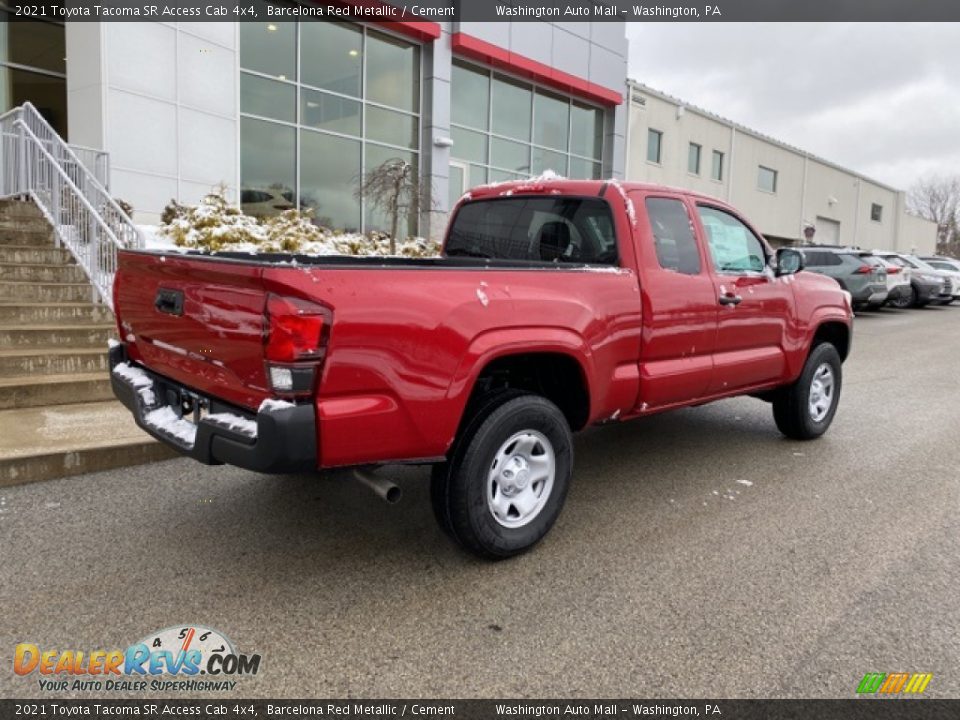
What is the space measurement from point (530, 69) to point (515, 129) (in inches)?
62.1

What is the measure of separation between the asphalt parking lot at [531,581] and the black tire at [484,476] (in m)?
0.16

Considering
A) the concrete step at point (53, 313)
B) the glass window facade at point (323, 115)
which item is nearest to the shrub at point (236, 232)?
the concrete step at point (53, 313)

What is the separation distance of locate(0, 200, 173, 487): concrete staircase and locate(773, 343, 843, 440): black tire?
186 inches

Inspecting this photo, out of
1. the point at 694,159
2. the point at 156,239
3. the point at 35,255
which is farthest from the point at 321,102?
the point at 694,159

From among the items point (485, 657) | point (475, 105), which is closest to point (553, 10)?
point (475, 105)

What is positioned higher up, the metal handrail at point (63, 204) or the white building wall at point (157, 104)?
the white building wall at point (157, 104)

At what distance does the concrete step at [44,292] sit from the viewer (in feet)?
23.5

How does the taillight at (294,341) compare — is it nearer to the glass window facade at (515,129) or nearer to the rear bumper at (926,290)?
the glass window facade at (515,129)

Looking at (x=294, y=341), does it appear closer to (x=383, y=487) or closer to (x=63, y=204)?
(x=383, y=487)

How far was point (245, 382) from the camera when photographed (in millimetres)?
2973

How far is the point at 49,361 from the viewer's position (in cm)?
623

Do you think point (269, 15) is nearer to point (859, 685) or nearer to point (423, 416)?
point (423, 416)

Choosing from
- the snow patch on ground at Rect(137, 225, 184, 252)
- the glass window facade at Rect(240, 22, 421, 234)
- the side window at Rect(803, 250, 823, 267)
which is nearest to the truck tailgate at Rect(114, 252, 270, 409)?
the snow patch on ground at Rect(137, 225, 184, 252)

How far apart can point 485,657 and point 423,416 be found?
38.9 inches
